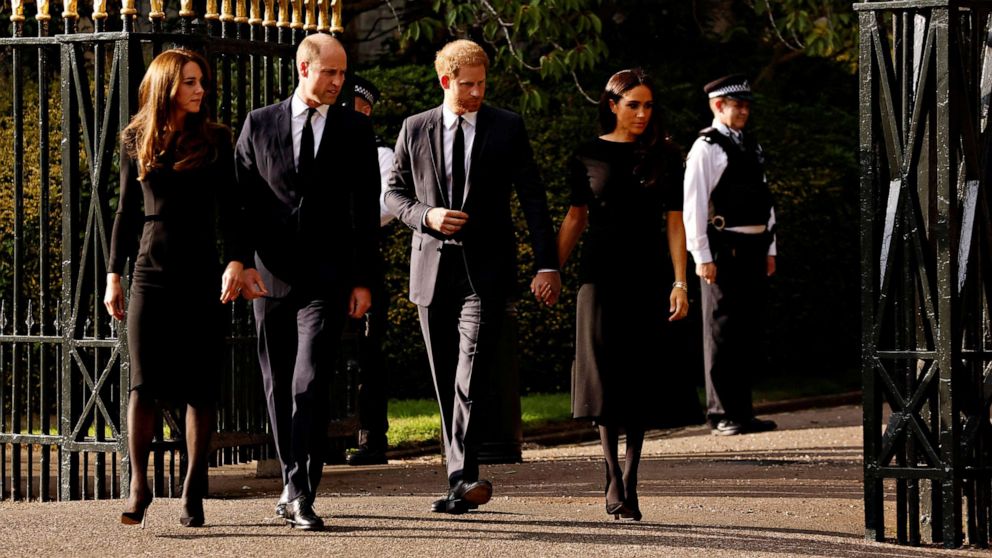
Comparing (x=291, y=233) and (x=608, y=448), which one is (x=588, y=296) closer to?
(x=608, y=448)

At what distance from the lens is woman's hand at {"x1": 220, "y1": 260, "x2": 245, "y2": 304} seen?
24.9 feet

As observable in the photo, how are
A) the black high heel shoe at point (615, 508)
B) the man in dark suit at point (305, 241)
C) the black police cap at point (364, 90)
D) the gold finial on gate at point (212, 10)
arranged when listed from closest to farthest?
the man in dark suit at point (305, 241), the black high heel shoe at point (615, 508), the gold finial on gate at point (212, 10), the black police cap at point (364, 90)

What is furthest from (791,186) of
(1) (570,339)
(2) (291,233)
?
(2) (291,233)

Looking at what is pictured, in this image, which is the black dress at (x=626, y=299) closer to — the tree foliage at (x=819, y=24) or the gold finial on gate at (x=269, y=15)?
the gold finial on gate at (x=269, y=15)

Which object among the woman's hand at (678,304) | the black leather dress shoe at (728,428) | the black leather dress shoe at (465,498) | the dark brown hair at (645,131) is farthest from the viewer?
the black leather dress shoe at (728,428)

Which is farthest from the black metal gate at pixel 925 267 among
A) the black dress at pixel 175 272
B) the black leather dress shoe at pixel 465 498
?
the black dress at pixel 175 272

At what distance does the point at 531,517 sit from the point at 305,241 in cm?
153

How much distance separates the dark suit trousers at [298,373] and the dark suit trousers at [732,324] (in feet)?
17.5

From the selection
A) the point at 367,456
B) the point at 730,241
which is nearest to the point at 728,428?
the point at 730,241

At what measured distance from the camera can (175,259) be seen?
759 centimetres

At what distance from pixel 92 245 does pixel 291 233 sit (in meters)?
2.13

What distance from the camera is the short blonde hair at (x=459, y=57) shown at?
8242 millimetres

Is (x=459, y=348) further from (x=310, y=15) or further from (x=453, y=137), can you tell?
(x=310, y=15)

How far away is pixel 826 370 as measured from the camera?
57.7 ft
